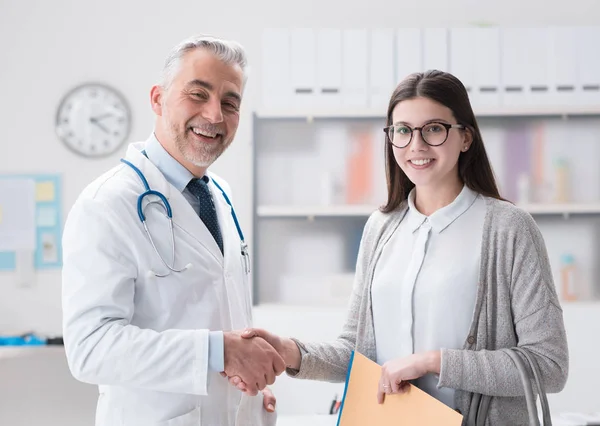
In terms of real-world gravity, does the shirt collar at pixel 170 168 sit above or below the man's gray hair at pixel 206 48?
below

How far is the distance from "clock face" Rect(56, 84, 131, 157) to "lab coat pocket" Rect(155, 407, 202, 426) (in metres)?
2.41

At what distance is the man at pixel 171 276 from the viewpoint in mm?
1266

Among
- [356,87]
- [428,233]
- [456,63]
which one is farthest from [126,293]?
[456,63]

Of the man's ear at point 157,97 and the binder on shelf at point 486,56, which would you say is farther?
the binder on shelf at point 486,56

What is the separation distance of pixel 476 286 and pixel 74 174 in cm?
271

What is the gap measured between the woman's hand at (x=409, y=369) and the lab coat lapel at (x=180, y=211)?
449 millimetres

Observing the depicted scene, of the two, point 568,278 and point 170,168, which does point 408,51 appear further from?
point 170,168

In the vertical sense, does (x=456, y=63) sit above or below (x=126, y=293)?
above

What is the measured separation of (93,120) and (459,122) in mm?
2575

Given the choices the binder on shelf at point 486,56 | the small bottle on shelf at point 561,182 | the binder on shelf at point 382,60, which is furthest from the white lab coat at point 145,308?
the small bottle on shelf at point 561,182

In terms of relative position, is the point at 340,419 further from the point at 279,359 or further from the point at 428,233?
the point at 428,233

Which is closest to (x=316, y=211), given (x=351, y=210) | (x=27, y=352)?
(x=351, y=210)

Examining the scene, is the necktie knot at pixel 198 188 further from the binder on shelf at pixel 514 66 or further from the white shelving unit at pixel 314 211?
the binder on shelf at pixel 514 66

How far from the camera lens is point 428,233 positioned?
1448mm
